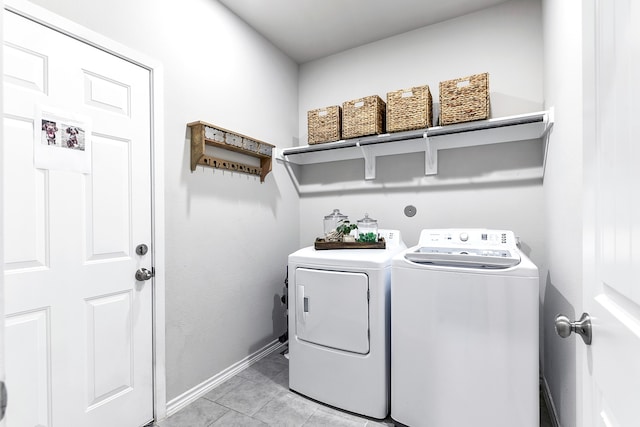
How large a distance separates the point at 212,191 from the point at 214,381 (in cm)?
133

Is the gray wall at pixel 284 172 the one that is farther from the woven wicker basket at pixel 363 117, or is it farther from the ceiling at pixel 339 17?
the woven wicker basket at pixel 363 117

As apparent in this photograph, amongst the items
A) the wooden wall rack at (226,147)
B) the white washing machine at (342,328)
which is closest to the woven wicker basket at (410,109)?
the white washing machine at (342,328)

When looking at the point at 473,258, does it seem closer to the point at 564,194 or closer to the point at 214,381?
the point at 564,194

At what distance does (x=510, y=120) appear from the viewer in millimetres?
1993

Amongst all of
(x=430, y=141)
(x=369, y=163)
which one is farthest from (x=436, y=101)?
(x=369, y=163)

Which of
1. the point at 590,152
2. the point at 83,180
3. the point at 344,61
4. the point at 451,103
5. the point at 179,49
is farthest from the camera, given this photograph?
the point at 344,61

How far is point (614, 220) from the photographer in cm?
58

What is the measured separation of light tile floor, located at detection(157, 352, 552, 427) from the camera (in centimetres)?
180

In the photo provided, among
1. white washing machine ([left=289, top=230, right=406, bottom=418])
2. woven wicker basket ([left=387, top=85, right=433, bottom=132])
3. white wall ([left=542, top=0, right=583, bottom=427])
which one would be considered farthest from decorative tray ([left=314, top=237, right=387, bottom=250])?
white wall ([left=542, top=0, right=583, bottom=427])

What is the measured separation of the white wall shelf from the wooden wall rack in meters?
0.25

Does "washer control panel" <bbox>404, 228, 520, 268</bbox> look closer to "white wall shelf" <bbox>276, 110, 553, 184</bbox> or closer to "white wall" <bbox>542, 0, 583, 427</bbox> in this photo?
"white wall" <bbox>542, 0, 583, 427</bbox>

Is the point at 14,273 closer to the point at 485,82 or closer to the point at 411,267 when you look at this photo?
the point at 411,267

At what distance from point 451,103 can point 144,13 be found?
1.99 m

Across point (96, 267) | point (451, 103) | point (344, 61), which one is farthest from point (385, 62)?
point (96, 267)
